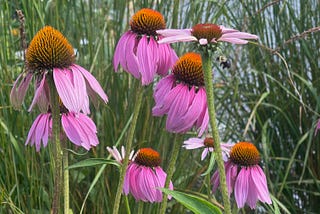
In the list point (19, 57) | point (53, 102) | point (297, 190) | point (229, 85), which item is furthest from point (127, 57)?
point (297, 190)

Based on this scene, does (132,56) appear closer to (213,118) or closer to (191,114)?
(191,114)

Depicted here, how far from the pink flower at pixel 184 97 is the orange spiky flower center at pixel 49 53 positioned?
153 millimetres

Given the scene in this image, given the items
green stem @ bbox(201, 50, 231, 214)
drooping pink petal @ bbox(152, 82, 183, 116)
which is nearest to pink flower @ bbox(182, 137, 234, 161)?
drooping pink petal @ bbox(152, 82, 183, 116)

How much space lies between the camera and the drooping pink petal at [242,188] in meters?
0.99

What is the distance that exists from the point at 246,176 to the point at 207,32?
37 cm

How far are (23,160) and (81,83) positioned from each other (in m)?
0.66

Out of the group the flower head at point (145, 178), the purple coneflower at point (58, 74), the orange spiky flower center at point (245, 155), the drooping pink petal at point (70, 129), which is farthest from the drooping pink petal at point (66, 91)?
the orange spiky flower center at point (245, 155)

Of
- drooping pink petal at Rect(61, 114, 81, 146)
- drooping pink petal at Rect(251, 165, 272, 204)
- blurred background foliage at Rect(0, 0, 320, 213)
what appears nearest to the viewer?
drooping pink petal at Rect(61, 114, 81, 146)

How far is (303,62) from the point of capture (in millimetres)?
2029

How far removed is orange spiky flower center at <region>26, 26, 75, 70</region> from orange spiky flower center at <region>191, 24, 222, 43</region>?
0.62 feet

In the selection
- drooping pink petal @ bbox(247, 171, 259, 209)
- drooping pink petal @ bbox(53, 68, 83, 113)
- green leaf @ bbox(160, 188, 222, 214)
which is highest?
drooping pink petal @ bbox(53, 68, 83, 113)

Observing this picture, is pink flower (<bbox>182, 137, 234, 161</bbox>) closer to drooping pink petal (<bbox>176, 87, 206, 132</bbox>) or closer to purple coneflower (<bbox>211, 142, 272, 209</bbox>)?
purple coneflower (<bbox>211, 142, 272, 209</bbox>)

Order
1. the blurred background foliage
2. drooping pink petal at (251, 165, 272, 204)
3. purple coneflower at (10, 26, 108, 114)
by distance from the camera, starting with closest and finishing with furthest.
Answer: purple coneflower at (10, 26, 108, 114) < drooping pink petal at (251, 165, 272, 204) < the blurred background foliage

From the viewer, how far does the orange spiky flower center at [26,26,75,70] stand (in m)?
0.82
